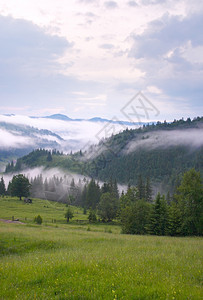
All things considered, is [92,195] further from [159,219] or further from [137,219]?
[159,219]

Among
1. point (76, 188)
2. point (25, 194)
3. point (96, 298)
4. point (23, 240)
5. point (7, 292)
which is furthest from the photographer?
point (76, 188)

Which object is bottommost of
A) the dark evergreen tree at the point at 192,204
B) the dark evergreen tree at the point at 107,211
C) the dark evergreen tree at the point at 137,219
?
the dark evergreen tree at the point at 107,211

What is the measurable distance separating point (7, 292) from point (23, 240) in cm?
1466

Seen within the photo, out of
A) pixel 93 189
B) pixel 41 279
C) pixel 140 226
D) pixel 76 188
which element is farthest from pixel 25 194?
pixel 41 279

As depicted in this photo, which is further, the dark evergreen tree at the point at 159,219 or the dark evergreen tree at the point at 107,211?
the dark evergreen tree at the point at 107,211

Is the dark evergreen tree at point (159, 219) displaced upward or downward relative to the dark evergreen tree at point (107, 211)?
upward

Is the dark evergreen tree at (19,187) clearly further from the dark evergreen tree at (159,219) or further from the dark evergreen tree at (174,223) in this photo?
the dark evergreen tree at (174,223)

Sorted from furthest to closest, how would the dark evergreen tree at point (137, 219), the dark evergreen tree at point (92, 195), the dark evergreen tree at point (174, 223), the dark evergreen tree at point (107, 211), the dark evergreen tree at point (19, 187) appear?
the dark evergreen tree at point (92, 195)
the dark evergreen tree at point (19, 187)
the dark evergreen tree at point (107, 211)
the dark evergreen tree at point (137, 219)
the dark evergreen tree at point (174, 223)

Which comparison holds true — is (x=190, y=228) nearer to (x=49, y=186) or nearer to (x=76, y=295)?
(x=76, y=295)

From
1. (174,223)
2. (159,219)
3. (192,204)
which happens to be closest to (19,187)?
(159,219)

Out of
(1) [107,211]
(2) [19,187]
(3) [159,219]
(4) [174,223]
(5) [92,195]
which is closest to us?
(4) [174,223]

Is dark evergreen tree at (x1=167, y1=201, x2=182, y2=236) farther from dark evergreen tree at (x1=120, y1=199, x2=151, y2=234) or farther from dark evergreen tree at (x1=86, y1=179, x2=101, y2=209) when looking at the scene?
dark evergreen tree at (x1=86, y1=179, x2=101, y2=209)

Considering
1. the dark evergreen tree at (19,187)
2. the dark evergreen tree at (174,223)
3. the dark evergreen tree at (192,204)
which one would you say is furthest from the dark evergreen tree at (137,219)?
the dark evergreen tree at (19,187)

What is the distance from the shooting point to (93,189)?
4638 inches
